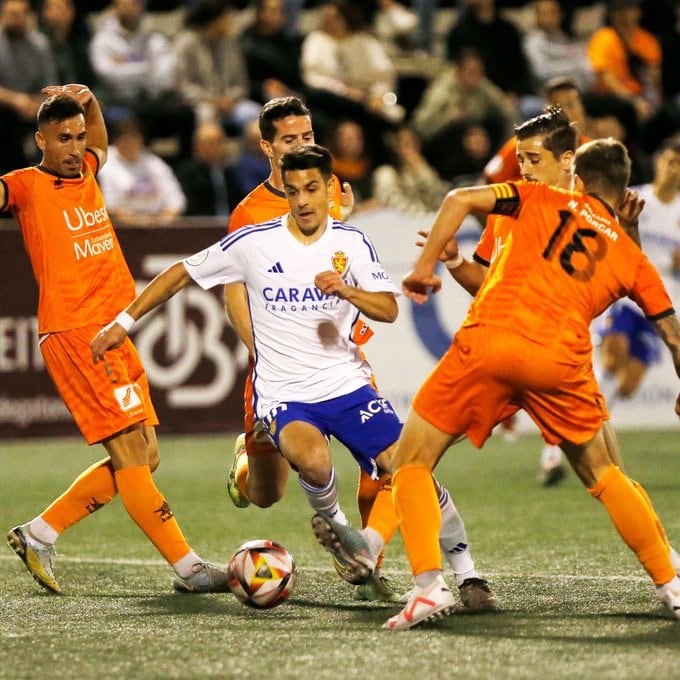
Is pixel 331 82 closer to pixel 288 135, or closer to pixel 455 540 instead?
pixel 288 135

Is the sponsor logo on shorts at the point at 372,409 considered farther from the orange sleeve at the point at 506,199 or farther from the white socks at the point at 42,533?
the white socks at the point at 42,533

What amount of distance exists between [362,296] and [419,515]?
34.3 inches

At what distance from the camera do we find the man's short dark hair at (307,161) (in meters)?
5.98

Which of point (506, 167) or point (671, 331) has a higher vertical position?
point (506, 167)

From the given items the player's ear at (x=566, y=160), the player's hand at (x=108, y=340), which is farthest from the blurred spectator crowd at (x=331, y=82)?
the player's hand at (x=108, y=340)

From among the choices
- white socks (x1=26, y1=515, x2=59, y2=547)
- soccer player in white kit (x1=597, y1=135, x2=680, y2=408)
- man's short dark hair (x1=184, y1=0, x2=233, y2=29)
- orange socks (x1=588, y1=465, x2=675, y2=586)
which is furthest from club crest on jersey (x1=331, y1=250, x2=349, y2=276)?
man's short dark hair (x1=184, y1=0, x2=233, y2=29)

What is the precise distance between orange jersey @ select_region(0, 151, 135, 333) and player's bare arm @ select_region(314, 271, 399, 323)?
150 cm

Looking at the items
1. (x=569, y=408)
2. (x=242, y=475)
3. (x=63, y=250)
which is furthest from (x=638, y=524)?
(x=63, y=250)

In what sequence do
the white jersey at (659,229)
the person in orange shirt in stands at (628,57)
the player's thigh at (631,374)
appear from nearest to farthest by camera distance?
the white jersey at (659,229)
the player's thigh at (631,374)
the person in orange shirt in stands at (628,57)

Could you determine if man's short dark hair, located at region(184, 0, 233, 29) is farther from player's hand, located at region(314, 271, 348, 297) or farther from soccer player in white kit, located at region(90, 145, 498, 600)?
player's hand, located at region(314, 271, 348, 297)

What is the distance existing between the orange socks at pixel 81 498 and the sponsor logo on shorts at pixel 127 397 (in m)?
0.38

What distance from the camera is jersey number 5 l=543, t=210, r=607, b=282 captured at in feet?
17.9

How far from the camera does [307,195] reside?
238 inches

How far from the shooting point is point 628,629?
536cm
